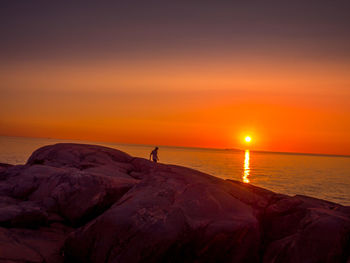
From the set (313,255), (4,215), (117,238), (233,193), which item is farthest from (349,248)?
(4,215)

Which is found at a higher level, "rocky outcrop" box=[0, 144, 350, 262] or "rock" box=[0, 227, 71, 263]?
"rocky outcrop" box=[0, 144, 350, 262]

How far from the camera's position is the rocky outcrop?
7.51 meters

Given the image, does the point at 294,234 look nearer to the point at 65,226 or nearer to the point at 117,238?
the point at 117,238

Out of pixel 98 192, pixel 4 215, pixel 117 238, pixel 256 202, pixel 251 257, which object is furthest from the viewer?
pixel 98 192

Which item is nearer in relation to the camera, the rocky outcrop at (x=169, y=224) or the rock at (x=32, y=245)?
the rock at (x=32, y=245)

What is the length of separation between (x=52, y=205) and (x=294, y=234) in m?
7.78

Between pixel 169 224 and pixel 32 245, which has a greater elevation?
pixel 169 224

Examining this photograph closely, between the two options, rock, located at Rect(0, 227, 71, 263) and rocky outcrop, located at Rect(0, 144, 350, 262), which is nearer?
rock, located at Rect(0, 227, 71, 263)

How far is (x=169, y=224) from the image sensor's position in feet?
25.2

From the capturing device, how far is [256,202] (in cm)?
988

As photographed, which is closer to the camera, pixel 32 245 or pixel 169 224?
pixel 169 224

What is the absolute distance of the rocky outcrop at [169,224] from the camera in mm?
7512

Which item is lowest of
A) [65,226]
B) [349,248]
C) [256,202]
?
[65,226]

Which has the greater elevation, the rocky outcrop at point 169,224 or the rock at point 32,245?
the rocky outcrop at point 169,224
